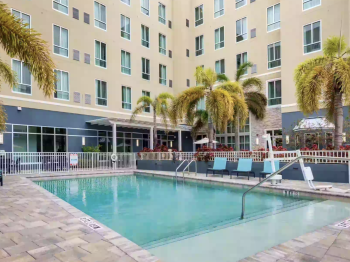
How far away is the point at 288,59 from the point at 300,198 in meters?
13.5

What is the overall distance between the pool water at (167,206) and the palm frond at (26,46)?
12.2 ft

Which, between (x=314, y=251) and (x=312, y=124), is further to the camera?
(x=312, y=124)

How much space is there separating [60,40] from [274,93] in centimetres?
1562

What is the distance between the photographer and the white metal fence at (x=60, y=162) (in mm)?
14484

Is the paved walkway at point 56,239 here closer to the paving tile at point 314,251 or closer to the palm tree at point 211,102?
the paving tile at point 314,251

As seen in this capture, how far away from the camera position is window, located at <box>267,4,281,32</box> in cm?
2125

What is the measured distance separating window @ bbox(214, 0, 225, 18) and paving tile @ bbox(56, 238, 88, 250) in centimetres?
2473

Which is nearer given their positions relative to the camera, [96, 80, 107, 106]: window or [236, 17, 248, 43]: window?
[96, 80, 107, 106]: window

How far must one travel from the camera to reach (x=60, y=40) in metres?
18.8

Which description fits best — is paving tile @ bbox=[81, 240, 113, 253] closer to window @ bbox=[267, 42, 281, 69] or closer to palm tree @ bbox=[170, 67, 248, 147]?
palm tree @ bbox=[170, 67, 248, 147]

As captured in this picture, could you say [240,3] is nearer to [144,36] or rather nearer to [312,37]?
[312,37]

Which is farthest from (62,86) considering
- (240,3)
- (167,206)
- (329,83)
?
(240,3)

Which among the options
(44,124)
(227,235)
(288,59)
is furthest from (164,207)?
(288,59)

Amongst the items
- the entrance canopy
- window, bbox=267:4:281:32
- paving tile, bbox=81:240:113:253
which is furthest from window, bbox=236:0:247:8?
paving tile, bbox=81:240:113:253
